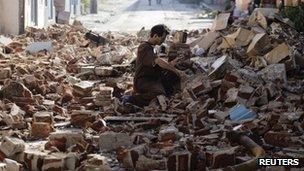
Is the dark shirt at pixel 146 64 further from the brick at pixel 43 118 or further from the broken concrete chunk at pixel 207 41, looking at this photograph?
the broken concrete chunk at pixel 207 41

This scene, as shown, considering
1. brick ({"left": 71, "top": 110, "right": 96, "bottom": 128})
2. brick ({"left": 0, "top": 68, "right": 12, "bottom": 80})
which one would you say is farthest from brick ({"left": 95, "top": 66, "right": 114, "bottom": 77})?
brick ({"left": 71, "top": 110, "right": 96, "bottom": 128})

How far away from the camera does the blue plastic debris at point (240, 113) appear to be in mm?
6703

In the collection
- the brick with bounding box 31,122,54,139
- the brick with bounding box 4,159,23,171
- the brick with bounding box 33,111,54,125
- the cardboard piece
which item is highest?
the cardboard piece

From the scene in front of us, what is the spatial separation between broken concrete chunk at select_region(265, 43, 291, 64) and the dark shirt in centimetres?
235

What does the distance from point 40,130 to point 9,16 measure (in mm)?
12411

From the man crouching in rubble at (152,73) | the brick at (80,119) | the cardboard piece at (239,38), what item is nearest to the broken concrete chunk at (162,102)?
the man crouching in rubble at (152,73)

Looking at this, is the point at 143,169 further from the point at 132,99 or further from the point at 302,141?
the point at 132,99

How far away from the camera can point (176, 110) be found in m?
7.21

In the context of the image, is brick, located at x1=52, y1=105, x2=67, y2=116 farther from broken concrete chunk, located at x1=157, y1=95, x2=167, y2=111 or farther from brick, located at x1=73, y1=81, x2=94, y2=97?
broken concrete chunk, located at x1=157, y1=95, x2=167, y2=111

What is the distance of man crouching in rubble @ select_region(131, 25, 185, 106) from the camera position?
7297mm

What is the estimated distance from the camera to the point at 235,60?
9.47 m

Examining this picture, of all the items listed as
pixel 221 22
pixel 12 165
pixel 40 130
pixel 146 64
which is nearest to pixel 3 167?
pixel 12 165

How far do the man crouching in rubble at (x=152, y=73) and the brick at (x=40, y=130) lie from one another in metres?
1.73

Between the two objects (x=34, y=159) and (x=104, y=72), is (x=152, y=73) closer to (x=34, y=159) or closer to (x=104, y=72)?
(x=104, y=72)
